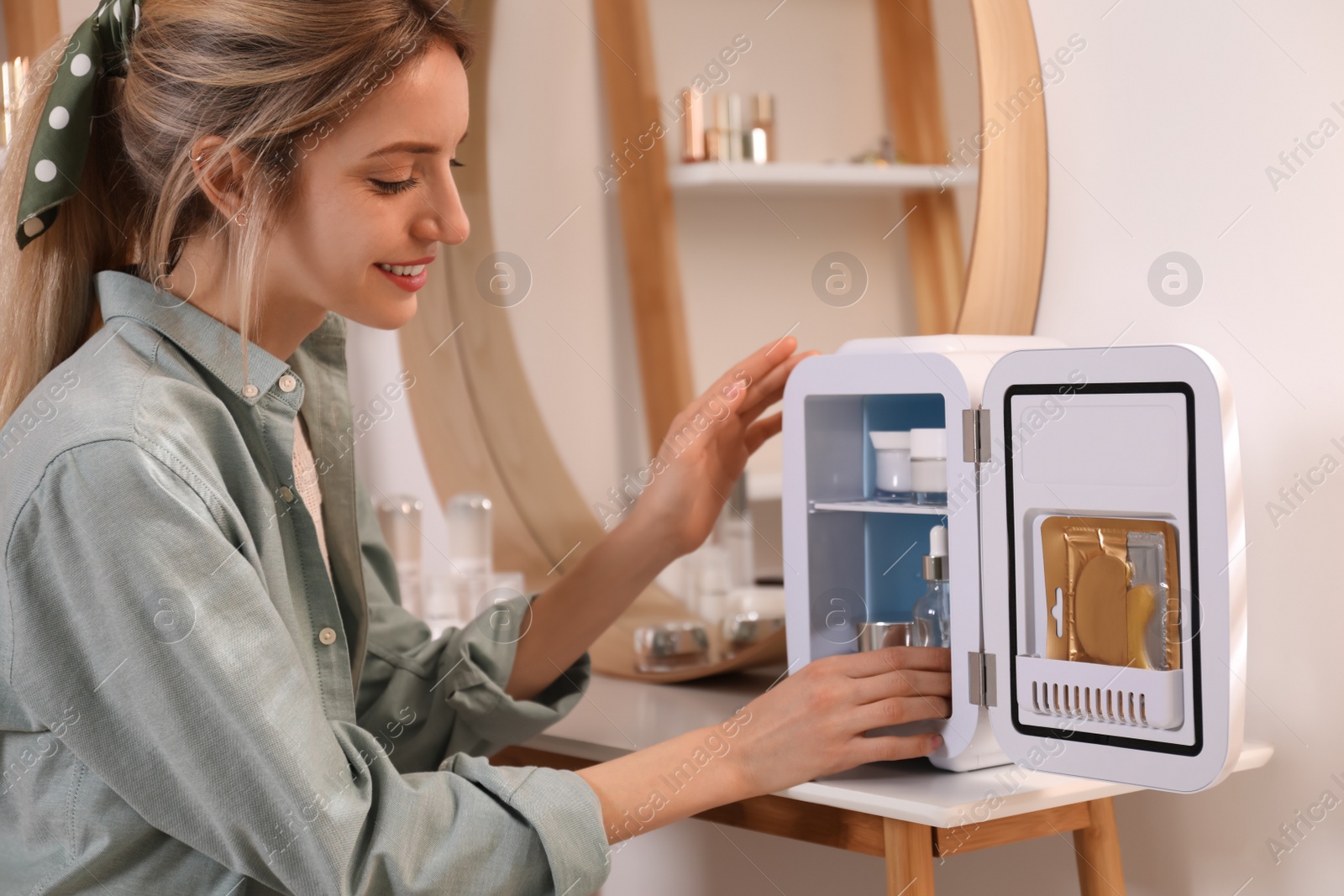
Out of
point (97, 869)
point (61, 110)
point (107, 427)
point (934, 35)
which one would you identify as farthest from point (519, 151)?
point (97, 869)

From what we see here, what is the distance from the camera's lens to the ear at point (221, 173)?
0.88m

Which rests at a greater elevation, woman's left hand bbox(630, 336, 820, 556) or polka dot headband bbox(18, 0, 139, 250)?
polka dot headband bbox(18, 0, 139, 250)

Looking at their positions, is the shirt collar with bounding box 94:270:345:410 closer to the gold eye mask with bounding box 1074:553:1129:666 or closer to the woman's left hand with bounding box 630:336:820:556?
the woman's left hand with bounding box 630:336:820:556

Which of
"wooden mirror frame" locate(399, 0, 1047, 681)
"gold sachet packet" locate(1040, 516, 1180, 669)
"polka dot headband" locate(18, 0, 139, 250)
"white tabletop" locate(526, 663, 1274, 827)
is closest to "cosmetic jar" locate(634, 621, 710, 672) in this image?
"wooden mirror frame" locate(399, 0, 1047, 681)

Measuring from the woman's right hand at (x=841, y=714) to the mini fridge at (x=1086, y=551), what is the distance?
25mm

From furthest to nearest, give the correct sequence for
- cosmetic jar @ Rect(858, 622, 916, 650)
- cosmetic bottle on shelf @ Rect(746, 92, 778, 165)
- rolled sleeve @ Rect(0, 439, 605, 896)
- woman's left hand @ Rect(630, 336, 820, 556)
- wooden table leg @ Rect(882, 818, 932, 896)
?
cosmetic bottle on shelf @ Rect(746, 92, 778, 165) < woman's left hand @ Rect(630, 336, 820, 556) < cosmetic jar @ Rect(858, 622, 916, 650) < wooden table leg @ Rect(882, 818, 932, 896) < rolled sleeve @ Rect(0, 439, 605, 896)

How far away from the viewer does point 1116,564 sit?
81 cm

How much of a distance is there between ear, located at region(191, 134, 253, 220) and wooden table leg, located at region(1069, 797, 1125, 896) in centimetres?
78

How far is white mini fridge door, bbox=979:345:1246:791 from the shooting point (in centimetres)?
76

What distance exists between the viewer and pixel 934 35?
1123 mm

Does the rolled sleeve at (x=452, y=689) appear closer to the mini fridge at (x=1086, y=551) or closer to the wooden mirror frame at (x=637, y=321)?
the wooden mirror frame at (x=637, y=321)

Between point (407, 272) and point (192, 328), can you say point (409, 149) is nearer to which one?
point (407, 272)

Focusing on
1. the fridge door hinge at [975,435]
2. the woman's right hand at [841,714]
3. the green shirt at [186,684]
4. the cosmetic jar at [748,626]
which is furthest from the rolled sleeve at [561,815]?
the cosmetic jar at [748,626]

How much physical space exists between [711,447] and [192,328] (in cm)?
45
